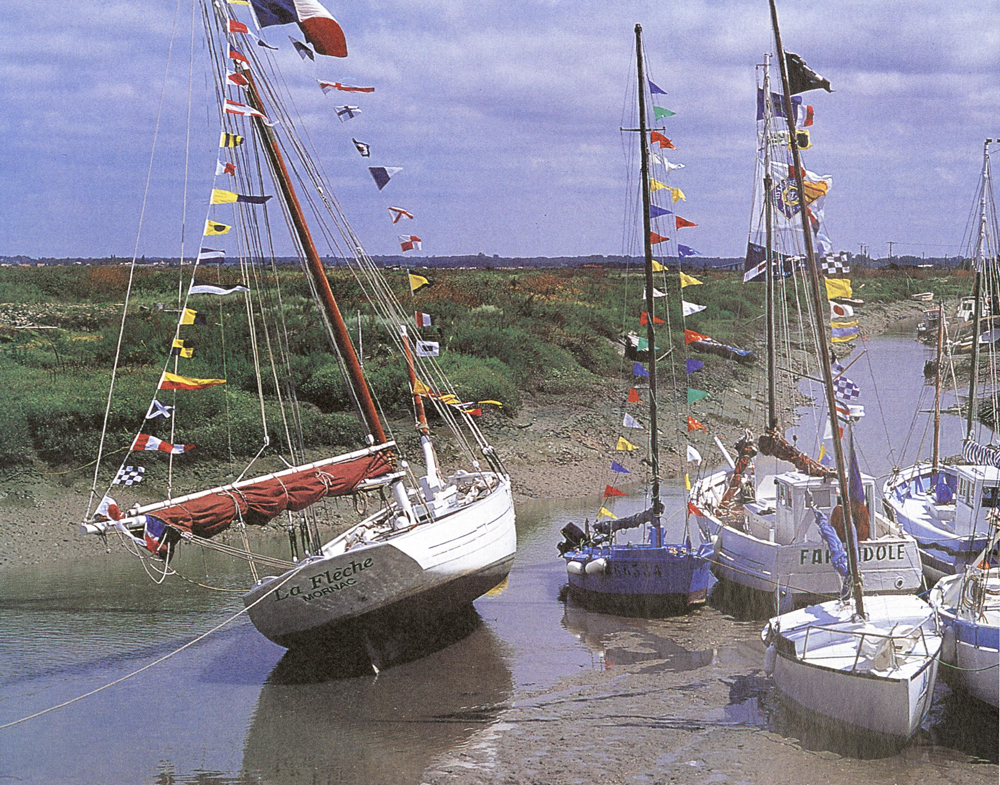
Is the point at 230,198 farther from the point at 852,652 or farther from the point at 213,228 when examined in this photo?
the point at 852,652

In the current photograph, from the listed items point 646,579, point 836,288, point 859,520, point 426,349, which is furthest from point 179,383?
point 859,520

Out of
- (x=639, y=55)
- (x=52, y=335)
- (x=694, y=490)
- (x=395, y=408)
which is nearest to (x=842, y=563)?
(x=694, y=490)

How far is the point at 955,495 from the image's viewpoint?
91.9ft

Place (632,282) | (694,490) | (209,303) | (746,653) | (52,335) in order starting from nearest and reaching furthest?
(746,653) < (694,490) < (52,335) < (209,303) < (632,282)

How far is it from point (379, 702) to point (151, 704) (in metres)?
4.26

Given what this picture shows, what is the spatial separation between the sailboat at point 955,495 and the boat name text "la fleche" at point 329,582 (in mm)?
12729

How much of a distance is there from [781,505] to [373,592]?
9570 millimetres

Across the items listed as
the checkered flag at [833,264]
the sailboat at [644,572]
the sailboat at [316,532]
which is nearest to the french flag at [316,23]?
the sailboat at [316,532]

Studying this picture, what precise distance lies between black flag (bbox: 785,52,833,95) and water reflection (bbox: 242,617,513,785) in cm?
1223

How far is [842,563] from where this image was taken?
19.8 metres

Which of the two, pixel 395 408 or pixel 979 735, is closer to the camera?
pixel 979 735

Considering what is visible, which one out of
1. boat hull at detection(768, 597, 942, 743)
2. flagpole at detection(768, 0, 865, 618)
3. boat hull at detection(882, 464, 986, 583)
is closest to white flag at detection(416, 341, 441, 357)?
flagpole at detection(768, 0, 865, 618)

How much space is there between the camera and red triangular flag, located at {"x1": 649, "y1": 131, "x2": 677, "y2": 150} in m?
27.6

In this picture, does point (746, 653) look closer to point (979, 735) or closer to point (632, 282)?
point (979, 735)
